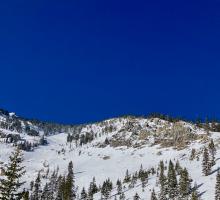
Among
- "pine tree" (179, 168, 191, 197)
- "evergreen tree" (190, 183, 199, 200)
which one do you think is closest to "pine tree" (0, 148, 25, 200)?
"evergreen tree" (190, 183, 199, 200)

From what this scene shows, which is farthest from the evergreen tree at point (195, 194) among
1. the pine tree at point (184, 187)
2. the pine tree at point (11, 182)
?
the pine tree at point (11, 182)

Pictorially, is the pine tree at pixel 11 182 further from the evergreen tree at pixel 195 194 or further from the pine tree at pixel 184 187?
the pine tree at pixel 184 187

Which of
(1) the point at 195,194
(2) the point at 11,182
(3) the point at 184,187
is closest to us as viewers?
(2) the point at 11,182

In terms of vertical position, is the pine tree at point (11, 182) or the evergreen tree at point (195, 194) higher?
the pine tree at point (11, 182)

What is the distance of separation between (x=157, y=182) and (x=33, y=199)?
57734mm

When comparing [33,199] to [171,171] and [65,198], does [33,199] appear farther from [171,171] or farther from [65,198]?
[65,198]

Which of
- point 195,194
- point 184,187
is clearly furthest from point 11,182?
point 184,187

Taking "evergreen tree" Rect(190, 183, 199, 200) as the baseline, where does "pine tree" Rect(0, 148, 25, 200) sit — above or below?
above

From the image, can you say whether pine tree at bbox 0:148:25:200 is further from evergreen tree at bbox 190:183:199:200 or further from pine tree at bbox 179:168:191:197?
pine tree at bbox 179:168:191:197

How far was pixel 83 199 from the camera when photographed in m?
182

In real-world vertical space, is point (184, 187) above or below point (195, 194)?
above

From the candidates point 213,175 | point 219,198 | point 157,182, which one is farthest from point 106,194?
point 219,198

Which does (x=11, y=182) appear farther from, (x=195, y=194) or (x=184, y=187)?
(x=184, y=187)

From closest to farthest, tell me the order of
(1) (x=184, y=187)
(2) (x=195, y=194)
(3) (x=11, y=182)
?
(3) (x=11, y=182)
(2) (x=195, y=194)
(1) (x=184, y=187)
